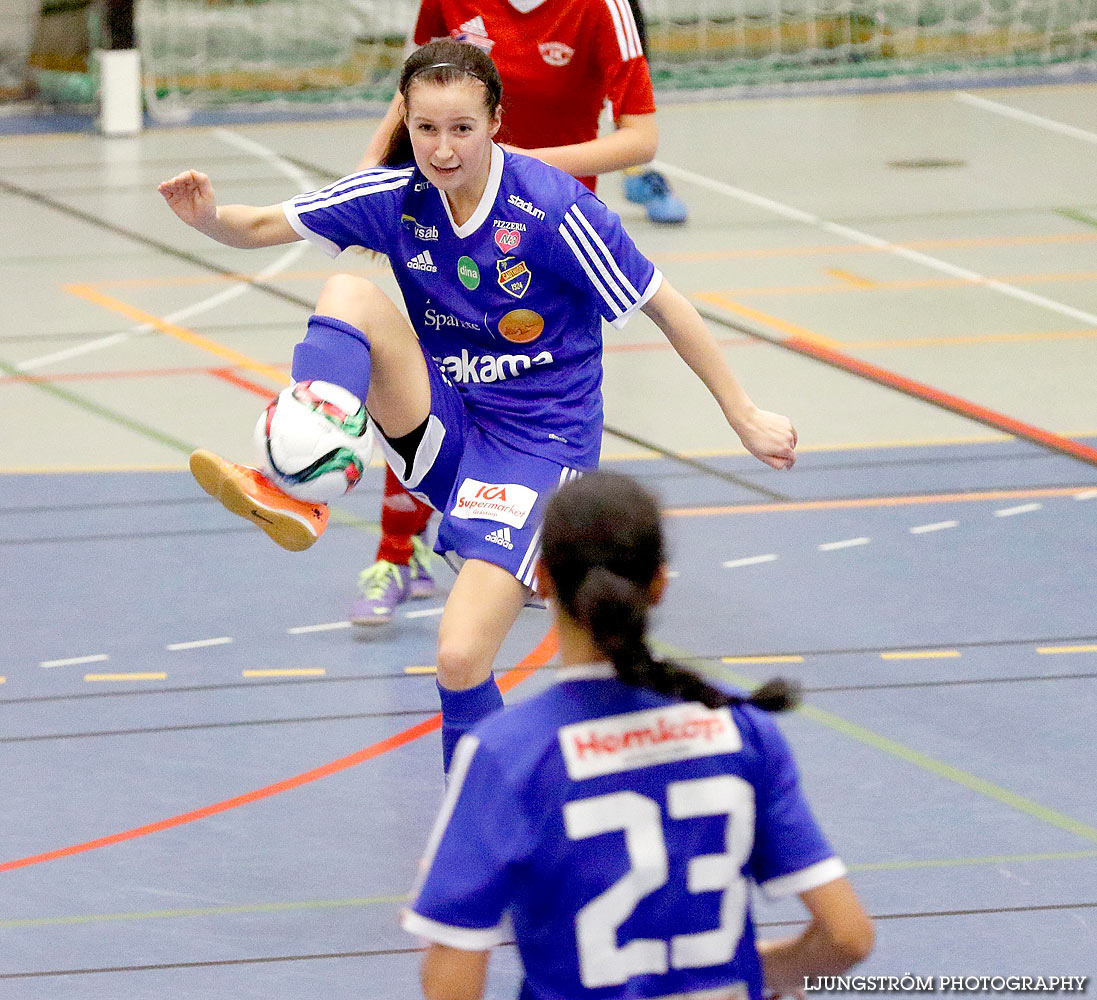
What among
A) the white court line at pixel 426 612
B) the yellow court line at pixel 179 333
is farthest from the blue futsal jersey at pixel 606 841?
the yellow court line at pixel 179 333

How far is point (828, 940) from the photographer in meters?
1.84

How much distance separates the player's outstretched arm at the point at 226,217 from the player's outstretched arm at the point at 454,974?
6.71 ft

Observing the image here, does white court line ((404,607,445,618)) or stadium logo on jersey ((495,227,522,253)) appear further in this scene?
white court line ((404,607,445,618))

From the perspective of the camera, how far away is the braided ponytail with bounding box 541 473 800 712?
178 cm

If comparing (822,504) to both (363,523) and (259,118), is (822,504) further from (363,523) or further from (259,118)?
(259,118)

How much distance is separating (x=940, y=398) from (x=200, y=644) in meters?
3.11

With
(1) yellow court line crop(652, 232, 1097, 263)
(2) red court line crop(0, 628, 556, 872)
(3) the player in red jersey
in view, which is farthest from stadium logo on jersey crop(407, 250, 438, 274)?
(1) yellow court line crop(652, 232, 1097, 263)

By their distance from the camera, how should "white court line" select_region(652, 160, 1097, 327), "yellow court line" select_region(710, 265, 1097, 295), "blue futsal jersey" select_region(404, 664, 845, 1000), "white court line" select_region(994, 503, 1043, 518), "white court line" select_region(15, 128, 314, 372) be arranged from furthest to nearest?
"yellow court line" select_region(710, 265, 1097, 295)
"white court line" select_region(652, 160, 1097, 327)
"white court line" select_region(15, 128, 314, 372)
"white court line" select_region(994, 503, 1043, 518)
"blue futsal jersey" select_region(404, 664, 845, 1000)

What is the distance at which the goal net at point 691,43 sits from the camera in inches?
500

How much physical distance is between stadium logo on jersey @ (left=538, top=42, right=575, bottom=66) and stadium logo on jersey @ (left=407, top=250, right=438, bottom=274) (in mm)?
1487

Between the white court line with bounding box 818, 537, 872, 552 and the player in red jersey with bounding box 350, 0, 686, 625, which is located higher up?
the player in red jersey with bounding box 350, 0, 686, 625

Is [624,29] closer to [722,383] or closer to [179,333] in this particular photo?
[722,383]

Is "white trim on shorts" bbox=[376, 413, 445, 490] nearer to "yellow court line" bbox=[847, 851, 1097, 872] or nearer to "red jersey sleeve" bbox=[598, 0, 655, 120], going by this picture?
"yellow court line" bbox=[847, 851, 1097, 872]

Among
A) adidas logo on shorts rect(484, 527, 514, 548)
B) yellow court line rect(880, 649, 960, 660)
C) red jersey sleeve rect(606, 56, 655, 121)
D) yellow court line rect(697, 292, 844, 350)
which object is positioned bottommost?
yellow court line rect(880, 649, 960, 660)
